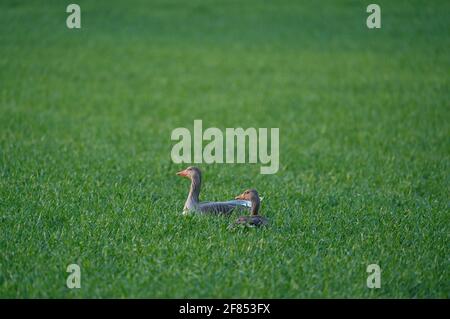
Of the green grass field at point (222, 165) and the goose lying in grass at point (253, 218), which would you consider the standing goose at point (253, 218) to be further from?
the green grass field at point (222, 165)

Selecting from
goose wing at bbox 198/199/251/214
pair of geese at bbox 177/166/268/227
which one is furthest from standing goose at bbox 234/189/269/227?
goose wing at bbox 198/199/251/214

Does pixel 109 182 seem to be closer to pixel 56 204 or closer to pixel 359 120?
pixel 56 204

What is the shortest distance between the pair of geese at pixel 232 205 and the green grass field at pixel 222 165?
15cm

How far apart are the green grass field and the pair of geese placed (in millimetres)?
146

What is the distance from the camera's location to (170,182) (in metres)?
9.54

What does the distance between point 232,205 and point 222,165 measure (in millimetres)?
3430

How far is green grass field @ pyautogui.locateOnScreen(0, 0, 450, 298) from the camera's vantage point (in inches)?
243

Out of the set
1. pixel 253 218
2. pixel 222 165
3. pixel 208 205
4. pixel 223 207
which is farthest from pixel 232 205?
pixel 222 165

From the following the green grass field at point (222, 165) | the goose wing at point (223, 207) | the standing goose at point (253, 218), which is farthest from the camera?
the goose wing at point (223, 207)

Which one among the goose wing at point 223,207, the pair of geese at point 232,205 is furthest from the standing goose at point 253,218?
the goose wing at point 223,207

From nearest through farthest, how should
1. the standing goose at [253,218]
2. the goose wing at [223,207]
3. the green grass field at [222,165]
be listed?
1. the green grass field at [222,165]
2. the standing goose at [253,218]
3. the goose wing at [223,207]

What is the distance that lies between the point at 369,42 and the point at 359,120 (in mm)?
11174

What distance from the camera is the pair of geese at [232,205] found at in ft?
22.9

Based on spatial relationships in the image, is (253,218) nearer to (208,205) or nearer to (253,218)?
(253,218)
